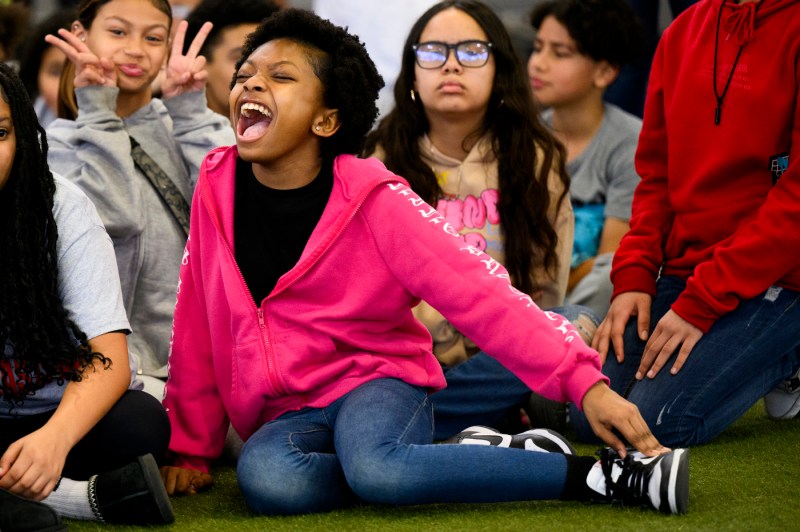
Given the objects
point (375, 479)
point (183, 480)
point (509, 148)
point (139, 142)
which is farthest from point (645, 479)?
point (139, 142)

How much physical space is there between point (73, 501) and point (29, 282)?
406 millimetres

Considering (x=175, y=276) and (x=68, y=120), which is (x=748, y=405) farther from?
(x=68, y=120)

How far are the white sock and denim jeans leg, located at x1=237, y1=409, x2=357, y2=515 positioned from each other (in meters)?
0.28

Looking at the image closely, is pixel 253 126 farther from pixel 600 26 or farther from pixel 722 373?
pixel 600 26

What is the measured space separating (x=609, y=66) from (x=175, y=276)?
182 centimetres

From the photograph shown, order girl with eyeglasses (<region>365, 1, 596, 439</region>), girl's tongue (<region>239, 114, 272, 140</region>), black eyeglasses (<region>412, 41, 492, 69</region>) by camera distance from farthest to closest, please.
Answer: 1. black eyeglasses (<region>412, 41, 492, 69</region>)
2. girl with eyeglasses (<region>365, 1, 596, 439</region>)
3. girl's tongue (<region>239, 114, 272, 140</region>)

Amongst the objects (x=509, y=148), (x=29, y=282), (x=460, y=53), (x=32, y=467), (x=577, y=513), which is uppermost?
(x=460, y=53)

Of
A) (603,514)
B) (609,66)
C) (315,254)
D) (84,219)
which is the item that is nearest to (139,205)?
(84,219)

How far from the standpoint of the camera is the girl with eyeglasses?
2.95 metres

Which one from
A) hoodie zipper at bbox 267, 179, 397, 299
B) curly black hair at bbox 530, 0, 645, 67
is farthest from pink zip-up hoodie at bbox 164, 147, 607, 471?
curly black hair at bbox 530, 0, 645, 67

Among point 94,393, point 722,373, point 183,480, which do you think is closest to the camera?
point 94,393

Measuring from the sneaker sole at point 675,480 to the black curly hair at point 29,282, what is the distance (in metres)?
1.01

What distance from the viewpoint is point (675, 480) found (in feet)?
6.22

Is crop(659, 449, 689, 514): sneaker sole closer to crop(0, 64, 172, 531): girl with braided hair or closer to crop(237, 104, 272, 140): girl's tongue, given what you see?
crop(0, 64, 172, 531): girl with braided hair
